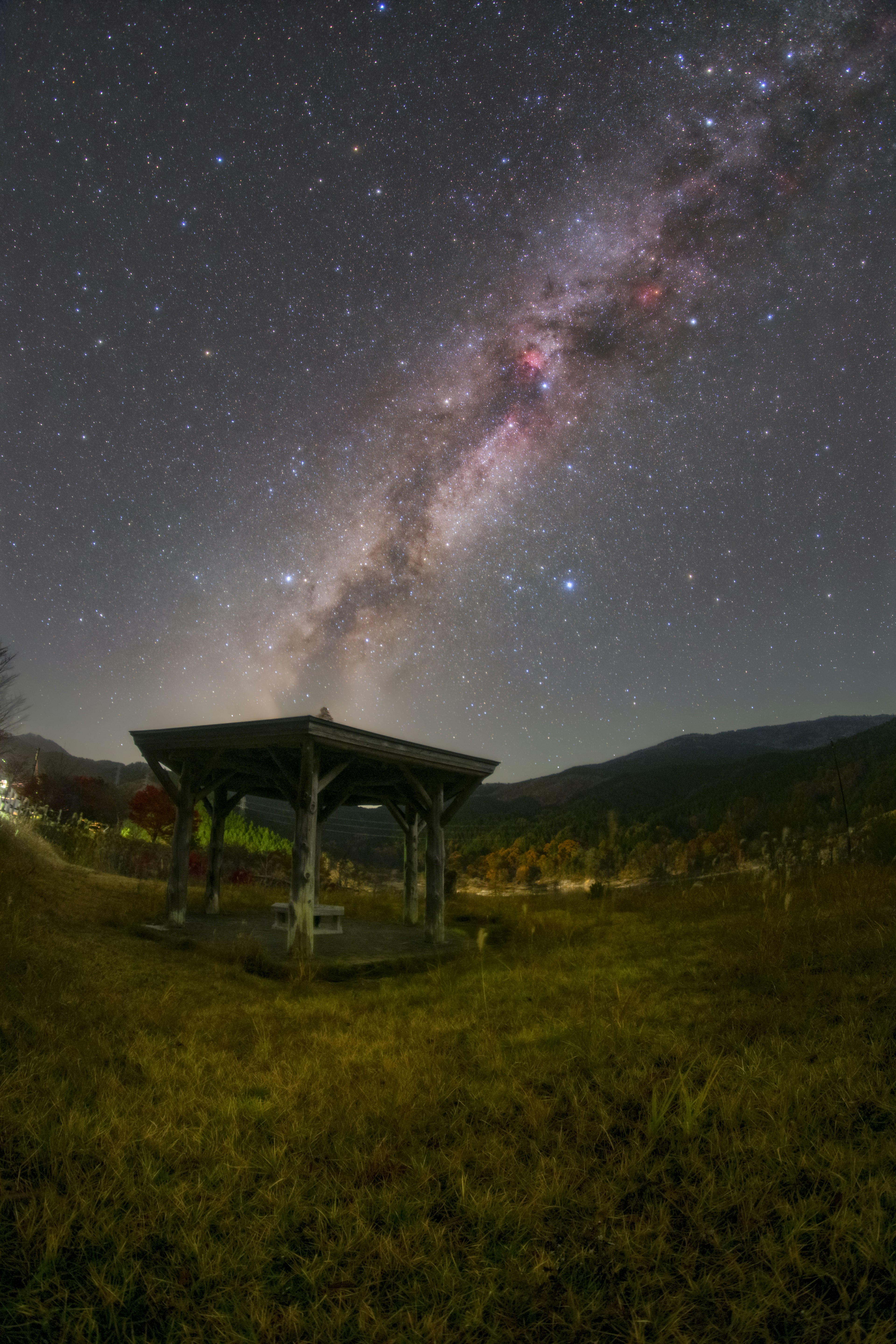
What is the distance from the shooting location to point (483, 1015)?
582 centimetres

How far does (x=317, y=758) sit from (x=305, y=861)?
1.57 m

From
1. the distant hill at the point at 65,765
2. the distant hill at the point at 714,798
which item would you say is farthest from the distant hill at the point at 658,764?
the distant hill at the point at 65,765

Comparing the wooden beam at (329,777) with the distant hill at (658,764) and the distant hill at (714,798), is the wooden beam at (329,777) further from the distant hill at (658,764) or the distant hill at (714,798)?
the distant hill at (658,764)

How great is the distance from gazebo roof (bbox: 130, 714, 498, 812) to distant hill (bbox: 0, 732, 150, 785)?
7194mm

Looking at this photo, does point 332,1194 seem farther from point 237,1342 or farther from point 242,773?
point 242,773

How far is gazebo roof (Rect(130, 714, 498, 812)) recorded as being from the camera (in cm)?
974

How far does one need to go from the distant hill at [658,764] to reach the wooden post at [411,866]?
3209cm

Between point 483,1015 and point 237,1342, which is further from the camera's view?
point 483,1015

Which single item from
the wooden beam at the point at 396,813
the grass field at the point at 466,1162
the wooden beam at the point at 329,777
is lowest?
the grass field at the point at 466,1162

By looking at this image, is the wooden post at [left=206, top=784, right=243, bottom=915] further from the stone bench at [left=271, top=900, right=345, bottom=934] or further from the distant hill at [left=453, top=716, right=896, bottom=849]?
the distant hill at [left=453, top=716, right=896, bottom=849]

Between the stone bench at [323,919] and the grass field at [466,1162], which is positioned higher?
the grass field at [466,1162]

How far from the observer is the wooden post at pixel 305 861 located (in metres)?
9.20

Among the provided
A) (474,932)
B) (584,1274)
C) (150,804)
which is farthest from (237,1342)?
(150,804)

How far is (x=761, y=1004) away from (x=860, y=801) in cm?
2951
